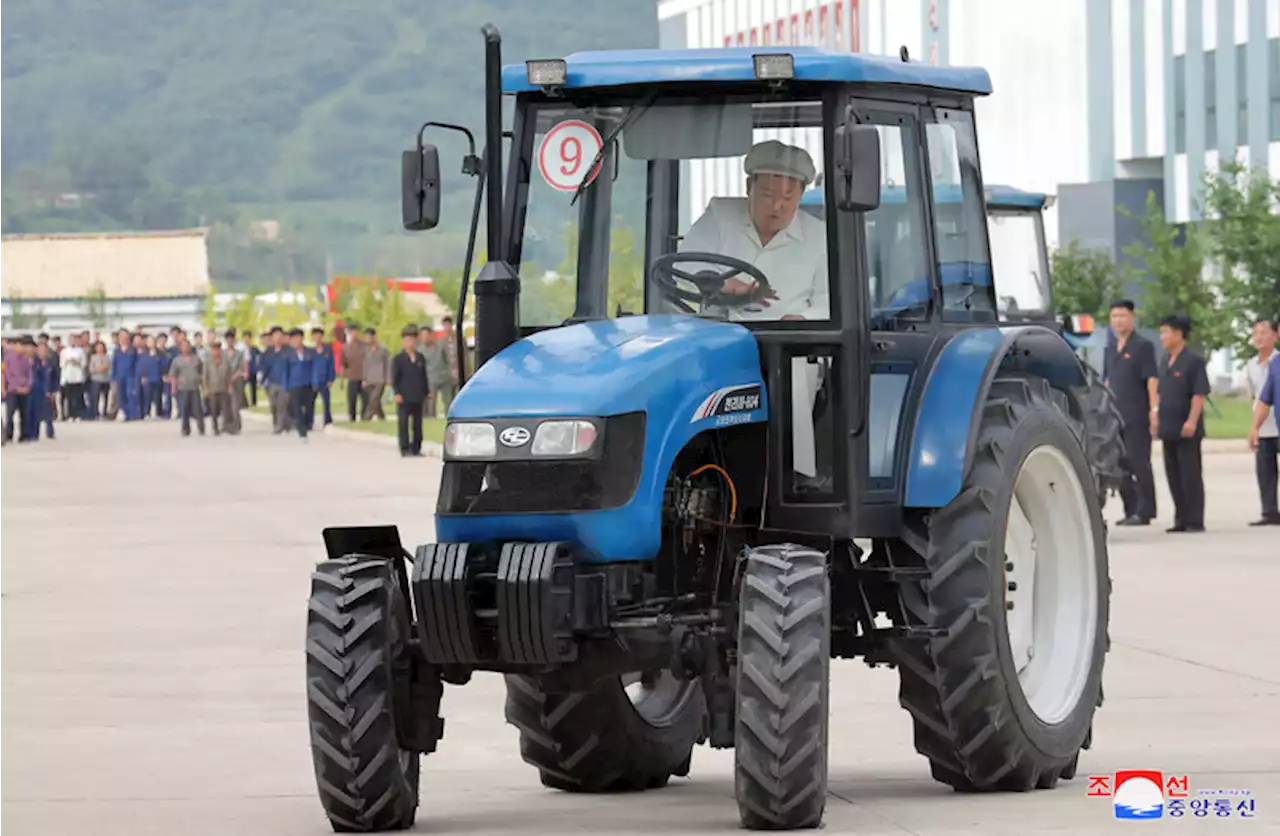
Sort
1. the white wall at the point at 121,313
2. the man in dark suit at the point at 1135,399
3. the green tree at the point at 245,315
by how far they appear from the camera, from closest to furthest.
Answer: the man in dark suit at the point at 1135,399, the green tree at the point at 245,315, the white wall at the point at 121,313

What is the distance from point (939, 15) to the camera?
78.8 m

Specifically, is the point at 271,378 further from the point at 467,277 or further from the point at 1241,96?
the point at 467,277

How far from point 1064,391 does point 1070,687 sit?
4.03ft

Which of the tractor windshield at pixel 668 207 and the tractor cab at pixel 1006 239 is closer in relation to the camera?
the tractor windshield at pixel 668 207

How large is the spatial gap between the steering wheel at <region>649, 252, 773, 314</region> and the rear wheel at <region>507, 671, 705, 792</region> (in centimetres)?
138

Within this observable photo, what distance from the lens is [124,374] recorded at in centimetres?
6625

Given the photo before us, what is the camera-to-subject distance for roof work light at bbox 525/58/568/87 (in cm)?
933

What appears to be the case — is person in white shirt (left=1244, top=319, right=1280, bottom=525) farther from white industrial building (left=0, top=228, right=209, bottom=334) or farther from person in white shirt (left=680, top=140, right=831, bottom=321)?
white industrial building (left=0, top=228, right=209, bottom=334)

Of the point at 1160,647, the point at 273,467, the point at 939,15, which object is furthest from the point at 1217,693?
the point at 939,15

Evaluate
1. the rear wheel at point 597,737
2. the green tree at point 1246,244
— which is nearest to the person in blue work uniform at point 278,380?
the green tree at point 1246,244

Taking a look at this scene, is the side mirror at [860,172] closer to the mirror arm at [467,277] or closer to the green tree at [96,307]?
the mirror arm at [467,277]

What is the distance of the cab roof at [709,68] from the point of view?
915cm

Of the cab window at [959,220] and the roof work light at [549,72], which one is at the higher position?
the roof work light at [549,72]

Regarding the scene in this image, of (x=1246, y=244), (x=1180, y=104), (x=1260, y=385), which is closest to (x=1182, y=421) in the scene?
(x=1260, y=385)
